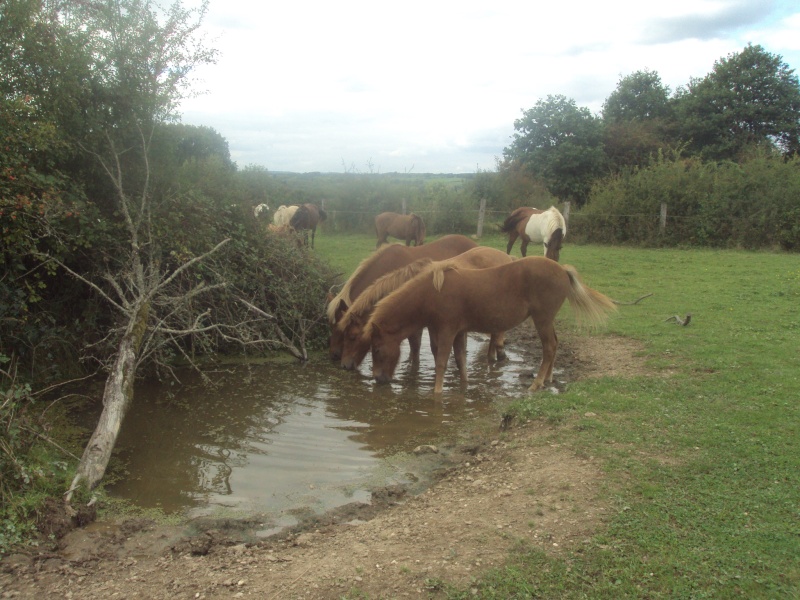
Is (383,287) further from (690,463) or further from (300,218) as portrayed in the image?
(300,218)

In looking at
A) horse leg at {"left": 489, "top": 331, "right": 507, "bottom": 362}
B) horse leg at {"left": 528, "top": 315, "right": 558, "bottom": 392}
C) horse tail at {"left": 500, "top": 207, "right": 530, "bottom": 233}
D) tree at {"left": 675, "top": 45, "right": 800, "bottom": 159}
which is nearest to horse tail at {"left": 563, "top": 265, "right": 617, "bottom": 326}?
horse leg at {"left": 528, "top": 315, "right": 558, "bottom": 392}

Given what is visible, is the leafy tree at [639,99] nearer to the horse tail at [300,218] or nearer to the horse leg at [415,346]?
the horse tail at [300,218]

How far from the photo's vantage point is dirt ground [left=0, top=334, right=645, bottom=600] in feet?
10.6

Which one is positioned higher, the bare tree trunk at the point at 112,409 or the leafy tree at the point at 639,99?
the leafy tree at the point at 639,99

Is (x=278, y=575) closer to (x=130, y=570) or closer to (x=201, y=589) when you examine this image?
(x=201, y=589)

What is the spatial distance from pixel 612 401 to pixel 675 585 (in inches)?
117

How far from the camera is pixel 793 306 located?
10.1m

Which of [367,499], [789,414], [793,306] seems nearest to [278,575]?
[367,499]

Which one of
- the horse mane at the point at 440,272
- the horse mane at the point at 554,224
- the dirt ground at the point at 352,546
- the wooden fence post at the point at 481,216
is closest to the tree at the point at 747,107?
the wooden fence post at the point at 481,216

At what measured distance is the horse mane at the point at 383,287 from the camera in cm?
779

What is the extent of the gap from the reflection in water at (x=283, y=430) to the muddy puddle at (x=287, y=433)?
0.01 metres

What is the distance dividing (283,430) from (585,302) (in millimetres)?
3982

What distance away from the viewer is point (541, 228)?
51.5 ft

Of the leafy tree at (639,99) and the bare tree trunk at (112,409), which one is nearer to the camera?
the bare tree trunk at (112,409)
